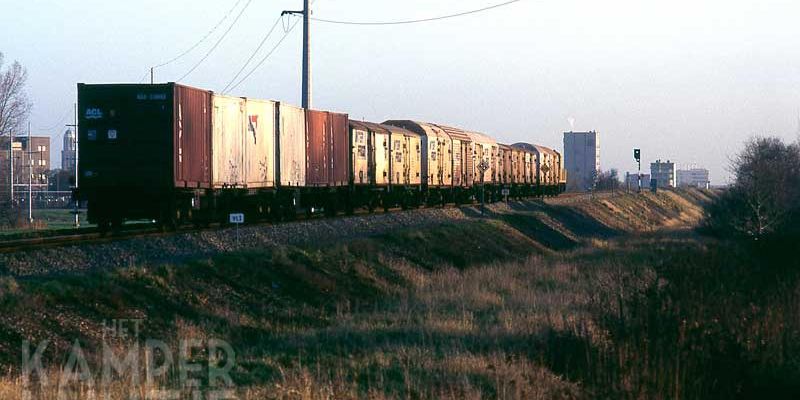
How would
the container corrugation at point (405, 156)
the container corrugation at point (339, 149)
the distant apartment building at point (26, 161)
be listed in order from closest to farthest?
the container corrugation at point (339, 149) → the container corrugation at point (405, 156) → the distant apartment building at point (26, 161)

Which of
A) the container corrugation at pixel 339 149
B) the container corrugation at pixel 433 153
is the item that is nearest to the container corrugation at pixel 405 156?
the container corrugation at pixel 433 153

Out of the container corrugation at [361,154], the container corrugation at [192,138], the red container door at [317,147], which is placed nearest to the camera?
the container corrugation at [192,138]

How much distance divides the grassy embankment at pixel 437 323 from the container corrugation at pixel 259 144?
4333 millimetres

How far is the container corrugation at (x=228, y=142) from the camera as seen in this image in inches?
1082

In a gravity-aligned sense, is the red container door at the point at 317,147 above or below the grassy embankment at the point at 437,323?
Result: above

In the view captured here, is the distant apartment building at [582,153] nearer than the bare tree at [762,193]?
No

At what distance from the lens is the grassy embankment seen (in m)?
12.9

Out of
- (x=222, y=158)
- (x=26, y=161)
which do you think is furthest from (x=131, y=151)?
(x=26, y=161)

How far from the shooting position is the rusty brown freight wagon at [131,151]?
980 inches

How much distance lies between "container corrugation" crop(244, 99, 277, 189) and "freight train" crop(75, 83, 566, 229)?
29 millimetres

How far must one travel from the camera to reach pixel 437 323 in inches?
726

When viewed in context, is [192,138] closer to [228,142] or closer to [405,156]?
[228,142]

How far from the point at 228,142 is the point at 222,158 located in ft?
2.29

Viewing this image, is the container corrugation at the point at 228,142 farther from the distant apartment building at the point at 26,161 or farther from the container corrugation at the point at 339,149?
the distant apartment building at the point at 26,161
